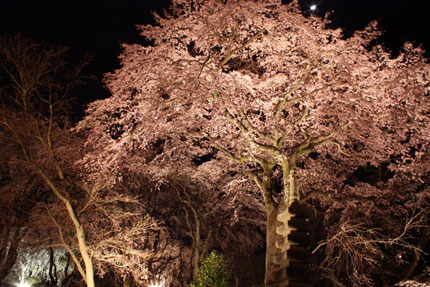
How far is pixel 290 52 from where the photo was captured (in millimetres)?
7512

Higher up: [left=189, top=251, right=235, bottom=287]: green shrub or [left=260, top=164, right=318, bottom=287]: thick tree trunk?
[left=260, top=164, right=318, bottom=287]: thick tree trunk

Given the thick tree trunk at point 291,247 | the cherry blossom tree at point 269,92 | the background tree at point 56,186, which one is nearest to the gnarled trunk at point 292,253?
the thick tree trunk at point 291,247

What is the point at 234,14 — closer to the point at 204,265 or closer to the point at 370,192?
the point at 370,192

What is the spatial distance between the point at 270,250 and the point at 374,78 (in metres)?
4.93

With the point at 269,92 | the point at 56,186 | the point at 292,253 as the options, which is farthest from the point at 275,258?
the point at 56,186

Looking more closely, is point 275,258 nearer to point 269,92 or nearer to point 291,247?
point 291,247

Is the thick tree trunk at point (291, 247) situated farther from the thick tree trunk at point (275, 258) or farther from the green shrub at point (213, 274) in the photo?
the green shrub at point (213, 274)

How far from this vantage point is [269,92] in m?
8.27

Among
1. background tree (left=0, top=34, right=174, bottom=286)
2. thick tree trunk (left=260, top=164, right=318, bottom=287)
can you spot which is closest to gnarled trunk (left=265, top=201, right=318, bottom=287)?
thick tree trunk (left=260, top=164, right=318, bottom=287)

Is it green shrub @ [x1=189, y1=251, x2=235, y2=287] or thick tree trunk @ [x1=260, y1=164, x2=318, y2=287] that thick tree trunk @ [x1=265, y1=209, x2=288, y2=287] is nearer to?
thick tree trunk @ [x1=260, y1=164, x2=318, y2=287]

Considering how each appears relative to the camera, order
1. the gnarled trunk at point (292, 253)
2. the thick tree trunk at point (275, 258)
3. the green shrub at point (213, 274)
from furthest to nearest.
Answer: the green shrub at point (213, 274), the thick tree trunk at point (275, 258), the gnarled trunk at point (292, 253)

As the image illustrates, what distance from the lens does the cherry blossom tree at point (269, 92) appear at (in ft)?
23.5

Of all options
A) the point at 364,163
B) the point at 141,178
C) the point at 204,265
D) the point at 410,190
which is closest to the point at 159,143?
the point at 141,178

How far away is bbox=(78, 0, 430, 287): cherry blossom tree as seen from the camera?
7.15m
